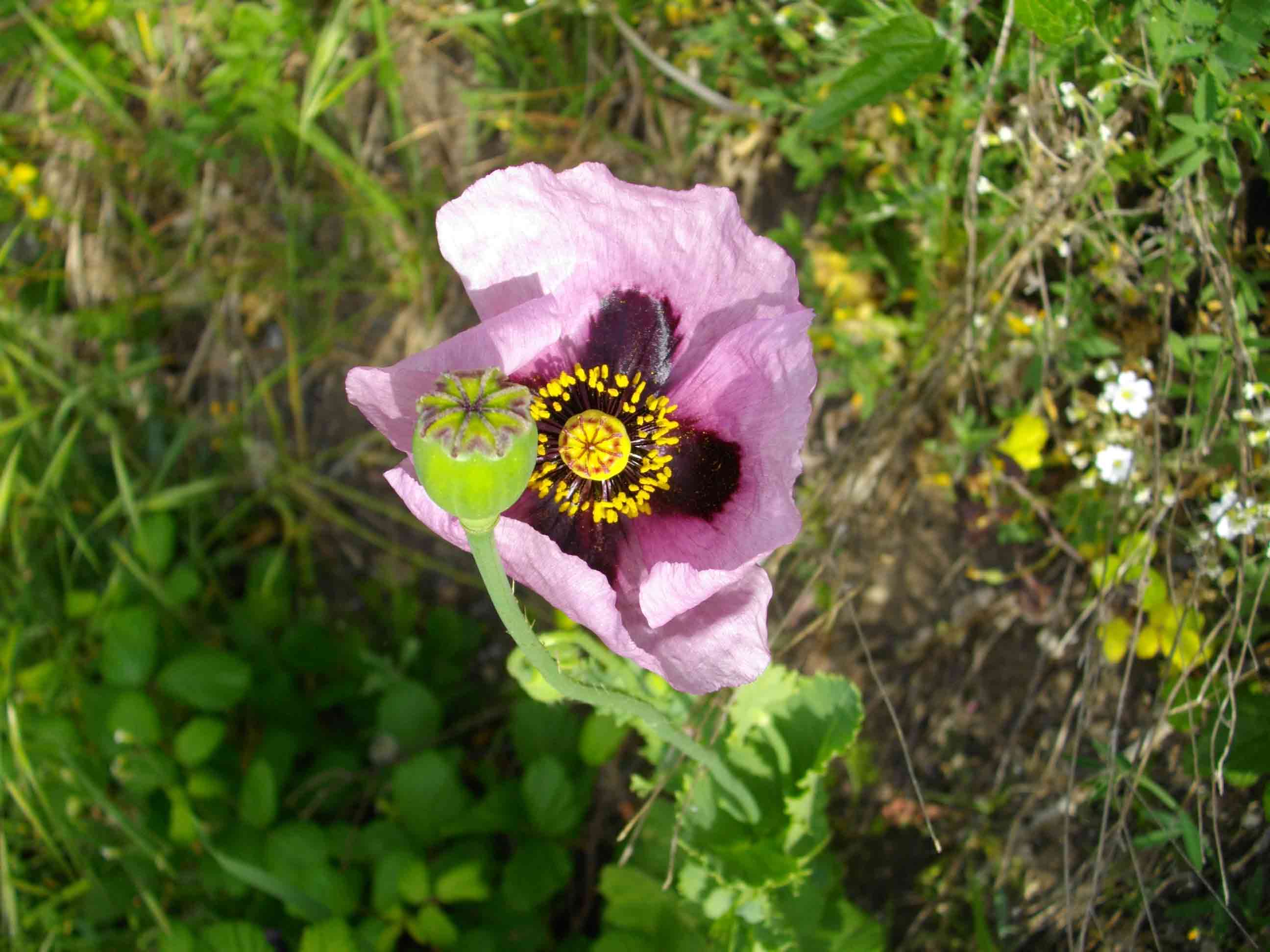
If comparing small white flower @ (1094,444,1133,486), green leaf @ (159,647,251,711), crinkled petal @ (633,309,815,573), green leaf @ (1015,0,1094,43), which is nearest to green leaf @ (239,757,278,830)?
green leaf @ (159,647,251,711)

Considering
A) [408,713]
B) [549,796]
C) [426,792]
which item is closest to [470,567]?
[408,713]

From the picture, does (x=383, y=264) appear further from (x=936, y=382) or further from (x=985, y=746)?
(x=985, y=746)

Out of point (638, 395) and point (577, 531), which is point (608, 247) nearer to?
point (638, 395)

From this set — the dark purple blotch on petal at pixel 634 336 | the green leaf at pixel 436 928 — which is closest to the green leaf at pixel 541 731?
the green leaf at pixel 436 928

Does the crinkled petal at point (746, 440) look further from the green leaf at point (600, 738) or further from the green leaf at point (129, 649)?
the green leaf at point (129, 649)

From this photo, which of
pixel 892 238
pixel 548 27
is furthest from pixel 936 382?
pixel 548 27

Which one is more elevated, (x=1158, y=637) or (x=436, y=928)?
(x=1158, y=637)
